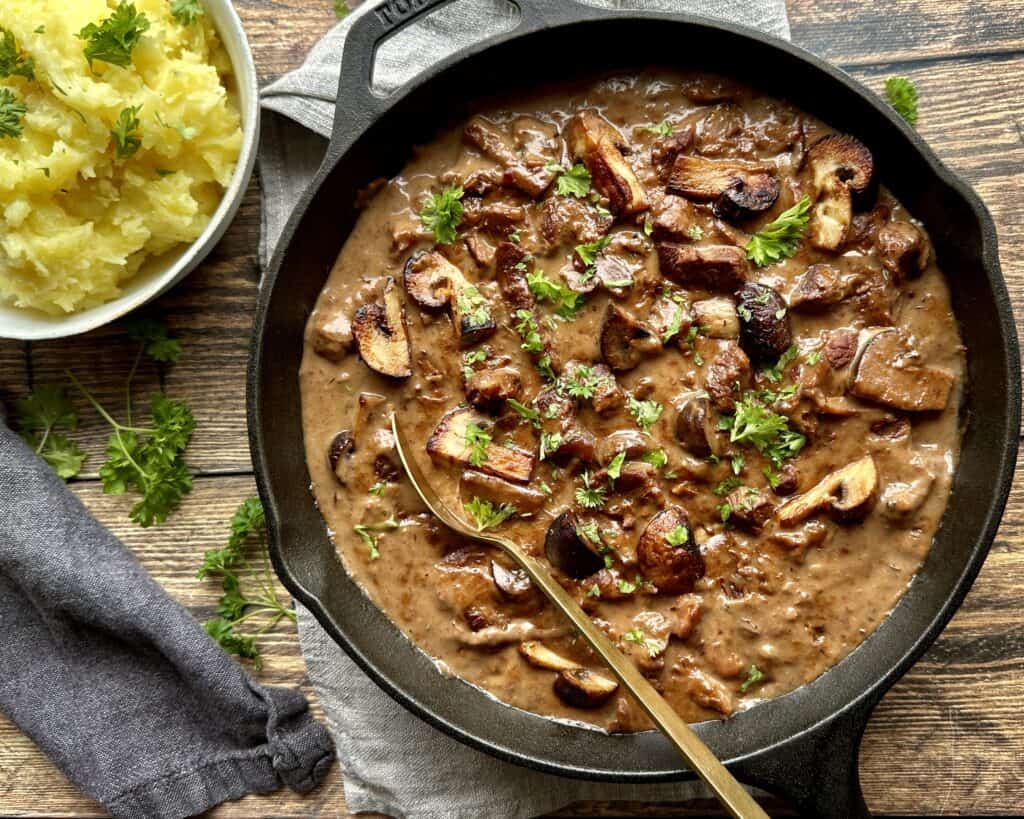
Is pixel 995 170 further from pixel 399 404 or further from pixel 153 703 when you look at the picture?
pixel 153 703

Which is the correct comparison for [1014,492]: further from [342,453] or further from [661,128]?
[342,453]

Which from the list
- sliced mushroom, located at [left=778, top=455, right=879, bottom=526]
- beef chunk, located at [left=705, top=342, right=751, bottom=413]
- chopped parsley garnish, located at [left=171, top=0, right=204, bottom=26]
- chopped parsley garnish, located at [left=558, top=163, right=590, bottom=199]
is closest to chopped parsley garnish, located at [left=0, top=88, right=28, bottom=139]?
chopped parsley garnish, located at [left=171, top=0, right=204, bottom=26]

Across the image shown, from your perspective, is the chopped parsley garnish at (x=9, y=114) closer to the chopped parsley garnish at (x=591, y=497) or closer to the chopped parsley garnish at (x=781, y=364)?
the chopped parsley garnish at (x=591, y=497)

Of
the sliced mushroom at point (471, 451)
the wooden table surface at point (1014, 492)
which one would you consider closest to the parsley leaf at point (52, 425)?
the wooden table surface at point (1014, 492)

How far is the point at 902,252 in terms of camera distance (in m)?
3.49

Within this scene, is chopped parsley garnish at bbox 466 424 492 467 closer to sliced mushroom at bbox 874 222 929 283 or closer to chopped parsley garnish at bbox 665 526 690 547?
chopped parsley garnish at bbox 665 526 690 547

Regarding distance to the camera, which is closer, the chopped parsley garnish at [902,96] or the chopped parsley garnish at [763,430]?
the chopped parsley garnish at [763,430]

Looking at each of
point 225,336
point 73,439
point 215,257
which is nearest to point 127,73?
point 215,257

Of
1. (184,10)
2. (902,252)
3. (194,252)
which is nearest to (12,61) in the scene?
(184,10)

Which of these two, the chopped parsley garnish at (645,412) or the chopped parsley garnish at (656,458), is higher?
the chopped parsley garnish at (645,412)

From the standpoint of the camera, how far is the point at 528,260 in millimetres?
3547

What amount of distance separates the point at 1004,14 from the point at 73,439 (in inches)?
165

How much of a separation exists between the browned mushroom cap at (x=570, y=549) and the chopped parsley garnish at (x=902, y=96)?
2.01 m

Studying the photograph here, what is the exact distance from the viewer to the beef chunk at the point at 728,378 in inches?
134
